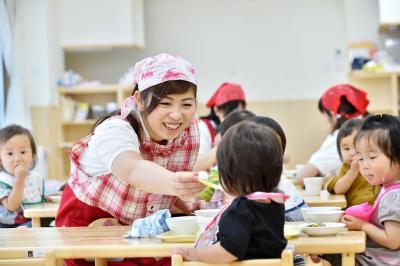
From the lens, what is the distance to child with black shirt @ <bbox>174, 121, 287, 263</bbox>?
1.90 m

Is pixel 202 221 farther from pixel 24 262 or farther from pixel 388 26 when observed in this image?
pixel 388 26

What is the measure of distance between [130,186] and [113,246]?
0.48 metres

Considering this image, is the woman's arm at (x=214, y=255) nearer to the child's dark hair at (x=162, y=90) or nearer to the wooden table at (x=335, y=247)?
the wooden table at (x=335, y=247)

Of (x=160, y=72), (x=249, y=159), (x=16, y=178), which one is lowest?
(x=16, y=178)

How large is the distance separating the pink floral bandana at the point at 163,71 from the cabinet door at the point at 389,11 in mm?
5294

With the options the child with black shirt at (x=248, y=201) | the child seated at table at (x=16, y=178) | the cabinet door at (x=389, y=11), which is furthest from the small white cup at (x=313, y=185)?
the cabinet door at (x=389, y=11)

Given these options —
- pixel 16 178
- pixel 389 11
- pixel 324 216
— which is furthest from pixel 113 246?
pixel 389 11

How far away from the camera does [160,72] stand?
2.47 m

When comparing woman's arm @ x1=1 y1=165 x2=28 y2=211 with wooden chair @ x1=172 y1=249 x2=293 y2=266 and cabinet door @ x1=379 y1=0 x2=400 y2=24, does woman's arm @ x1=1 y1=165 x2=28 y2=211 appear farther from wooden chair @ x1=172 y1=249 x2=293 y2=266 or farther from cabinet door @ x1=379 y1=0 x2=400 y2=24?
cabinet door @ x1=379 y1=0 x2=400 y2=24

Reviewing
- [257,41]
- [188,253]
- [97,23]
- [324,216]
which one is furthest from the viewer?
[257,41]

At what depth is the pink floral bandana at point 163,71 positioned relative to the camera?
2457 millimetres

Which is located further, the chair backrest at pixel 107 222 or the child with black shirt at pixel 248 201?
the chair backrest at pixel 107 222

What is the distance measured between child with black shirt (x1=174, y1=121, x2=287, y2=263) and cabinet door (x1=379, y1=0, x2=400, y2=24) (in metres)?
5.78

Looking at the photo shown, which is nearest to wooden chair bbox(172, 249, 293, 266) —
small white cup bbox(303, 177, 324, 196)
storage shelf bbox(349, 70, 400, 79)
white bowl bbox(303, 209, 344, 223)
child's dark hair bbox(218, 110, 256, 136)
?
white bowl bbox(303, 209, 344, 223)
